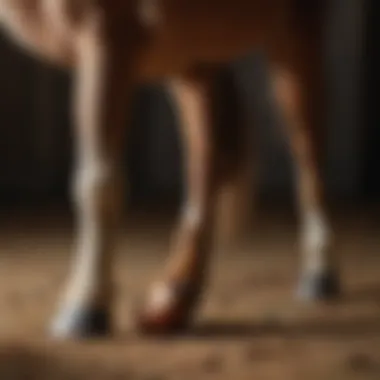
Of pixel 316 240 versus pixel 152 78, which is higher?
Result: pixel 152 78

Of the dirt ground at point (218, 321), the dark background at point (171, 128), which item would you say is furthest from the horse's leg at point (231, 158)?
the dark background at point (171, 128)

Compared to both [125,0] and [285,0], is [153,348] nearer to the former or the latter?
[125,0]

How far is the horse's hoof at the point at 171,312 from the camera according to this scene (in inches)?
49.2

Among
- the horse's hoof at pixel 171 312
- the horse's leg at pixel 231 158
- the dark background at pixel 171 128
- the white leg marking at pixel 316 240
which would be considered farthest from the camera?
the dark background at pixel 171 128

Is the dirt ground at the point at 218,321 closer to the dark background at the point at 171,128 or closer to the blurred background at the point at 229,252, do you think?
the blurred background at the point at 229,252

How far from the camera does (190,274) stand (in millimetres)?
1329

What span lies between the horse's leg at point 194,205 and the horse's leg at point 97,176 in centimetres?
13

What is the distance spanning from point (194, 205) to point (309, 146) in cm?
22

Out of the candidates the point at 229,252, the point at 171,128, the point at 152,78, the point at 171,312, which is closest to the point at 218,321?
the point at 171,312

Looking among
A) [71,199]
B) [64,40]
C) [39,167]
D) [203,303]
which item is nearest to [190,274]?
[203,303]

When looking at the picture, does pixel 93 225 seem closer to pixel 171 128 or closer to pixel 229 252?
pixel 229 252

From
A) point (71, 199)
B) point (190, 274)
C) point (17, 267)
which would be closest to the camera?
point (190, 274)

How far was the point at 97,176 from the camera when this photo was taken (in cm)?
115

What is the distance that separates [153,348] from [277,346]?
15cm
